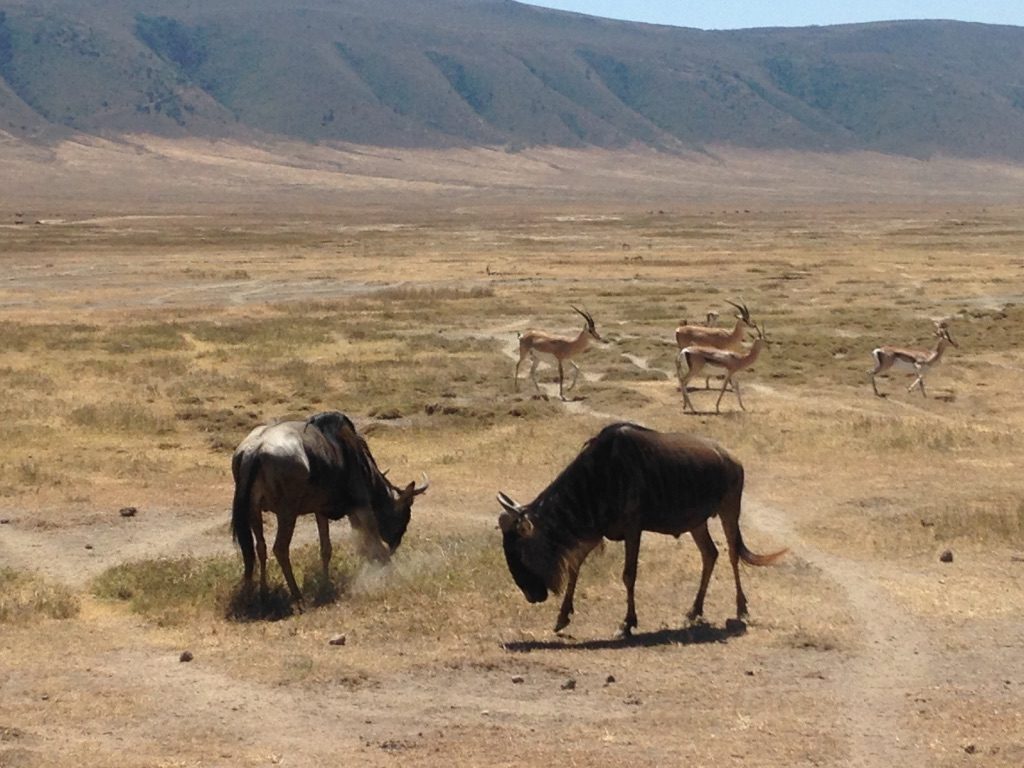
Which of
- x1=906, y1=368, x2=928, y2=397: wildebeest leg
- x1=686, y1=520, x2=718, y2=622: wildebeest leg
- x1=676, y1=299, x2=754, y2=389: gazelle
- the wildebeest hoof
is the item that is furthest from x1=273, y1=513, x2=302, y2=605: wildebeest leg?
x1=906, y1=368, x2=928, y2=397: wildebeest leg

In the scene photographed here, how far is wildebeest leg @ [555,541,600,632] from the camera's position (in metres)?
12.1

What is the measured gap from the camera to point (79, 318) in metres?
38.2

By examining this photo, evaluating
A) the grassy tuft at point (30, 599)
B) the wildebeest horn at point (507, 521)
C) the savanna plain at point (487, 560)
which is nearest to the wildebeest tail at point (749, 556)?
the savanna plain at point (487, 560)

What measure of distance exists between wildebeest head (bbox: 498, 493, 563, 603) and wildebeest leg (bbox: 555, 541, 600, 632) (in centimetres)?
10

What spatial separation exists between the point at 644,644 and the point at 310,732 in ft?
10.5

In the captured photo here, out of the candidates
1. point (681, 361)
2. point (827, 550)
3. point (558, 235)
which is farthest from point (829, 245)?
point (827, 550)

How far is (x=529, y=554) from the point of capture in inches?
481

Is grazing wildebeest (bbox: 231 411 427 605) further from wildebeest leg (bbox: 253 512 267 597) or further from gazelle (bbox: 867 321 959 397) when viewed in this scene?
gazelle (bbox: 867 321 959 397)

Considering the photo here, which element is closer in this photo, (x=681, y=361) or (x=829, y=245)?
(x=681, y=361)

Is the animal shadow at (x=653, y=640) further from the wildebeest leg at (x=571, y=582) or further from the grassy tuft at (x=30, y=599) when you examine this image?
the grassy tuft at (x=30, y=599)

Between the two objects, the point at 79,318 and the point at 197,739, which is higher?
the point at 197,739

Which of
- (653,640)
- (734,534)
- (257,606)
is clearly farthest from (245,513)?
(734,534)

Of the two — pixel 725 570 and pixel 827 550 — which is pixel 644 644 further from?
pixel 827 550

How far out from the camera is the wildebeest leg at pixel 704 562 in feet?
40.8
